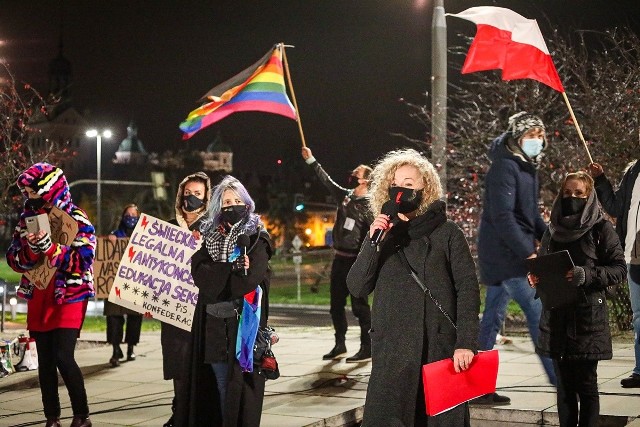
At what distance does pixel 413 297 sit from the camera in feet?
16.1

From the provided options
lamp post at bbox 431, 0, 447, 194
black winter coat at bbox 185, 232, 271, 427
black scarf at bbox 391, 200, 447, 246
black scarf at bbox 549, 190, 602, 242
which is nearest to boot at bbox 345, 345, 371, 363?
lamp post at bbox 431, 0, 447, 194

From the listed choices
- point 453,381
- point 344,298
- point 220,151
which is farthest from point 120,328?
point 220,151

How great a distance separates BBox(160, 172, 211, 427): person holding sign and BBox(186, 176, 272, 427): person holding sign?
193 millimetres

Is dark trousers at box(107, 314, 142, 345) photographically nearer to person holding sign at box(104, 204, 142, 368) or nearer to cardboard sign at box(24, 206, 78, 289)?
person holding sign at box(104, 204, 142, 368)

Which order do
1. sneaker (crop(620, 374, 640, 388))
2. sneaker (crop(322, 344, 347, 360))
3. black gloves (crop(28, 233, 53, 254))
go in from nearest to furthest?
black gloves (crop(28, 233, 53, 254)) < sneaker (crop(620, 374, 640, 388)) < sneaker (crop(322, 344, 347, 360))

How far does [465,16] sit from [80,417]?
6.05 m

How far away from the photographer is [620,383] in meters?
8.22

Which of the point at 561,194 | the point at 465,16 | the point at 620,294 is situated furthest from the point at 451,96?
the point at 561,194

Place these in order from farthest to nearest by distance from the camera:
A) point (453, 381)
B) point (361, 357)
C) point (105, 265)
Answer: point (105, 265) < point (361, 357) < point (453, 381)

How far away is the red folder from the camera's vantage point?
470cm

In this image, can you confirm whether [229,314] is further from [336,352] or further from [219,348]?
[336,352]

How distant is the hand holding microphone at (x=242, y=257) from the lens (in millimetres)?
5918

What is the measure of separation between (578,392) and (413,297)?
191 cm

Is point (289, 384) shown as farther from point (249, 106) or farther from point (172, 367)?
point (249, 106)
